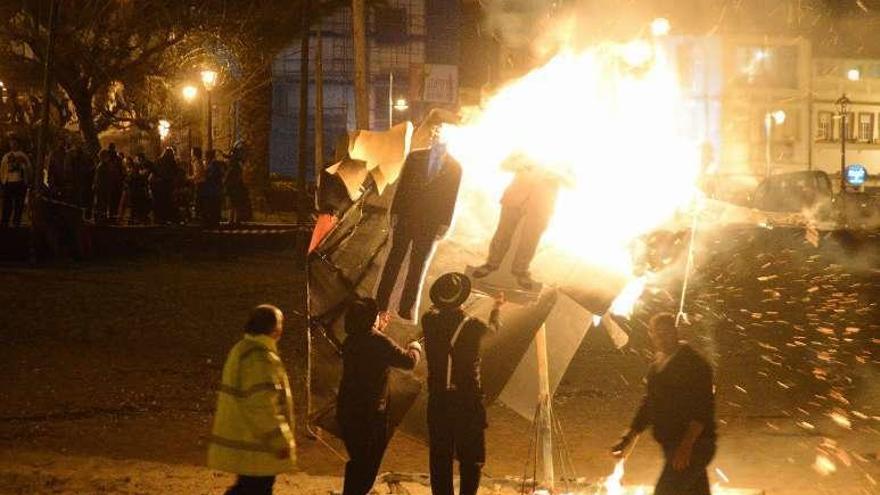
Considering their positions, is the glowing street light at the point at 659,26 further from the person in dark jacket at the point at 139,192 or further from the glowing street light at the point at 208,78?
the glowing street light at the point at 208,78

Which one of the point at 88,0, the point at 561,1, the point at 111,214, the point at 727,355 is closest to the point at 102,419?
the point at 561,1

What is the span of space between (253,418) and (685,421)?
7.63 ft

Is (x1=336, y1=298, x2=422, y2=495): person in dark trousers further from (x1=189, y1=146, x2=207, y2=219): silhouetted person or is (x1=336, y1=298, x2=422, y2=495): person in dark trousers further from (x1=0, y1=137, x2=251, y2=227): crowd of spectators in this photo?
(x1=189, y1=146, x2=207, y2=219): silhouetted person

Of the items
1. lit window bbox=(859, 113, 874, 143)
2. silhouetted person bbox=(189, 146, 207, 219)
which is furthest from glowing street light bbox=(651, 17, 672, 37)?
lit window bbox=(859, 113, 874, 143)

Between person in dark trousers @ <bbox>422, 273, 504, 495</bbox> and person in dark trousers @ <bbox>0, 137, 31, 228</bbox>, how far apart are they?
47.5 feet

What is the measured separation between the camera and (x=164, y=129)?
2973cm

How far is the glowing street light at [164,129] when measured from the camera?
26.8 meters

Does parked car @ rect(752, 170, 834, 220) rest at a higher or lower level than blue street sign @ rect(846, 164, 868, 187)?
lower

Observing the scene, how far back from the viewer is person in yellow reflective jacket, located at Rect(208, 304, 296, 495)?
5641 mm

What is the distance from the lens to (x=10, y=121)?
27.3 metres

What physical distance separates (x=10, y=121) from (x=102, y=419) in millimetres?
20334

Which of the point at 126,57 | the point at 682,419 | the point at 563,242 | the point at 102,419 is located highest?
the point at 126,57

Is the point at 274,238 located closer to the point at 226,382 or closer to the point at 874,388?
the point at 874,388

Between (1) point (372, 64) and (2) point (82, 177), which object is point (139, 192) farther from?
(1) point (372, 64)
